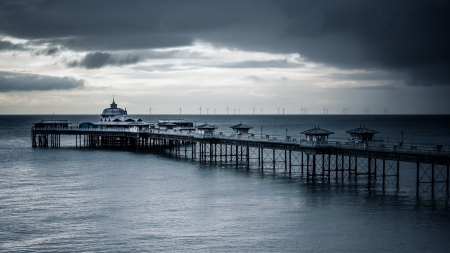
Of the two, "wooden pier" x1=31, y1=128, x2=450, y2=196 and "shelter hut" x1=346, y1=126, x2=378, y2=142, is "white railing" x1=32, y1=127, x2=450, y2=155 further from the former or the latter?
"shelter hut" x1=346, y1=126, x2=378, y2=142

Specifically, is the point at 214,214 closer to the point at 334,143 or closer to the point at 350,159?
the point at 334,143

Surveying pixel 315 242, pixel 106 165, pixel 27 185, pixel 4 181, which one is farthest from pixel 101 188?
pixel 315 242

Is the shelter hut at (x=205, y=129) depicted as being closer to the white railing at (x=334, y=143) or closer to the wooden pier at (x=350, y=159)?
the white railing at (x=334, y=143)

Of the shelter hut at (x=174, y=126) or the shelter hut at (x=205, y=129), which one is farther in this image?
the shelter hut at (x=174, y=126)

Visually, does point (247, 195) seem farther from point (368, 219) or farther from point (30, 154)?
point (30, 154)

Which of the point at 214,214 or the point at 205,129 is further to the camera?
the point at 205,129

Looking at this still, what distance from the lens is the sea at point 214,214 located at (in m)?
42.3

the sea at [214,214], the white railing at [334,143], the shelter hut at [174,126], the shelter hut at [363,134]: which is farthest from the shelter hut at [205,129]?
the shelter hut at [174,126]

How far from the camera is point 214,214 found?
170ft

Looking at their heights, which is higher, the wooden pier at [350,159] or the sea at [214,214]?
the wooden pier at [350,159]

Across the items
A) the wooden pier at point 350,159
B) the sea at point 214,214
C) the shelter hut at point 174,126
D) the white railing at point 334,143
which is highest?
the shelter hut at point 174,126

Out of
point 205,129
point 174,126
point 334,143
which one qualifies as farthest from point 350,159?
point 174,126

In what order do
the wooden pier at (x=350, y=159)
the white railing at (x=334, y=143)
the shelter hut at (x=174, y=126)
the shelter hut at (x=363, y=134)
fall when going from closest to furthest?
1. the white railing at (x=334, y=143)
2. the wooden pier at (x=350, y=159)
3. the shelter hut at (x=363, y=134)
4. the shelter hut at (x=174, y=126)

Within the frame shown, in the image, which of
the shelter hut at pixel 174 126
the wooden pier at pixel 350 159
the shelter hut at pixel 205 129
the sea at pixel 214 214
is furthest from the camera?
the shelter hut at pixel 174 126
